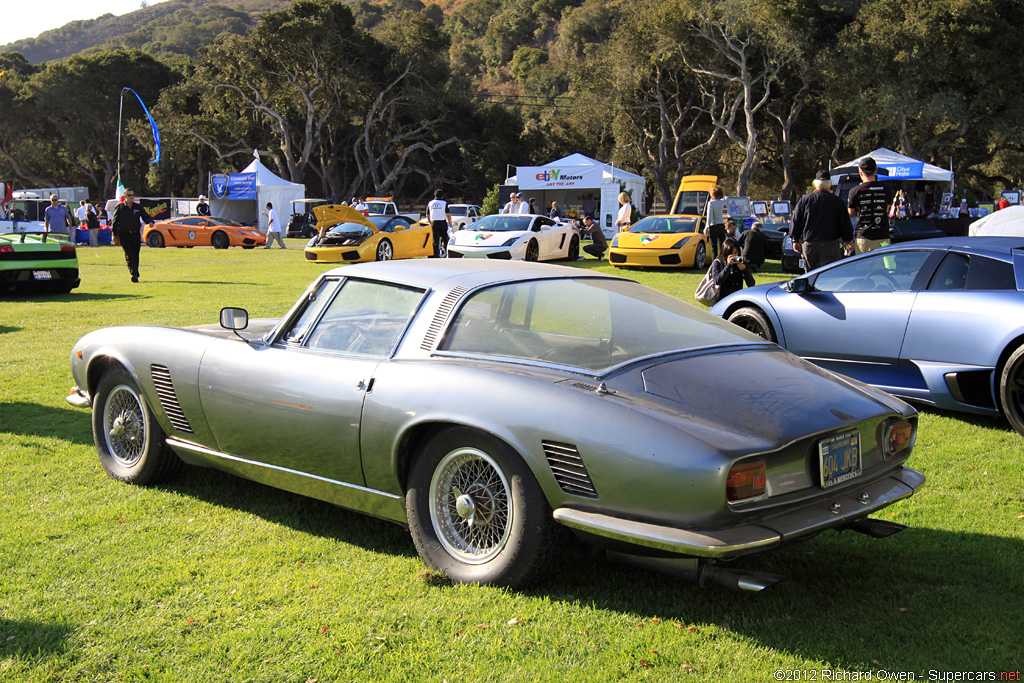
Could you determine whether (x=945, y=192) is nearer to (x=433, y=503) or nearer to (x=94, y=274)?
(x=94, y=274)

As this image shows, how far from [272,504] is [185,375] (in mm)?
806

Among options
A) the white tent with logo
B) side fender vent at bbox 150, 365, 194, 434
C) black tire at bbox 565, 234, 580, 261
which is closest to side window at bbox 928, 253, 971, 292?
side fender vent at bbox 150, 365, 194, 434

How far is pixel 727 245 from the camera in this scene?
8883 mm

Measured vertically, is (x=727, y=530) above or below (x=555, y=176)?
below

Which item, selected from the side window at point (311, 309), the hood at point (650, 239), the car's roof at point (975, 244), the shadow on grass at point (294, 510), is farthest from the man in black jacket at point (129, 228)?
the car's roof at point (975, 244)

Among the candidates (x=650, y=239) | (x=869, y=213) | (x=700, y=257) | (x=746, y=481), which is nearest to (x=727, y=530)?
(x=746, y=481)

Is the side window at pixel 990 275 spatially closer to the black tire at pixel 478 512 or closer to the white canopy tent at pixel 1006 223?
the black tire at pixel 478 512

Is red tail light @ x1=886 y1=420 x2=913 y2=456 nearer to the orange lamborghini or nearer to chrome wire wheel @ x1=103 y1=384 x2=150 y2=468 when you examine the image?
chrome wire wheel @ x1=103 y1=384 x2=150 y2=468

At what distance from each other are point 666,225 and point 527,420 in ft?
56.6

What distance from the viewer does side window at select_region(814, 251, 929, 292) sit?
643cm

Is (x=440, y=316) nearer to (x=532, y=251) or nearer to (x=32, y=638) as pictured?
(x=32, y=638)

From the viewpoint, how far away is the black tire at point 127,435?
4.58 metres

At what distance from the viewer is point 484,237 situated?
65.7ft

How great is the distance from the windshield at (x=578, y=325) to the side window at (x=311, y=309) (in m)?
0.86
